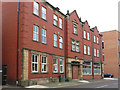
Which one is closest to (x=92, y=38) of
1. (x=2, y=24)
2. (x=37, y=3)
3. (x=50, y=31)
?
(x=50, y=31)

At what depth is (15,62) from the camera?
2020cm

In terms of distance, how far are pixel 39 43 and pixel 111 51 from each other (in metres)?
39.9

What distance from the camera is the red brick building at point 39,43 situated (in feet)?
66.9

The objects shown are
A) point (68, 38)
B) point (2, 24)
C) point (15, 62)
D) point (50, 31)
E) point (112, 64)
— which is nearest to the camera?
point (15, 62)

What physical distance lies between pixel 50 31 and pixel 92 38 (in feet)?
58.9

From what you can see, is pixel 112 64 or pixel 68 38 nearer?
pixel 68 38

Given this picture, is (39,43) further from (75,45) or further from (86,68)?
(86,68)

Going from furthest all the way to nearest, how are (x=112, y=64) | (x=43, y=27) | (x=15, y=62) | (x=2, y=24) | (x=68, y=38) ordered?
(x=112, y=64) → (x=68, y=38) → (x=43, y=27) → (x=2, y=24) → (x=15, y=62)

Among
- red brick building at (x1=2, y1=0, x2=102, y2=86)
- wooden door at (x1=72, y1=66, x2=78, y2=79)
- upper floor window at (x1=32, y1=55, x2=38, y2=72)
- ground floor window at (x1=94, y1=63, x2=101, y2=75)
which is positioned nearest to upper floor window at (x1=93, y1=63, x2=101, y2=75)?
ground floor window at (x1=94, y1=63, x2=101, y2=75)

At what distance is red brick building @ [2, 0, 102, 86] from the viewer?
20.4 metres

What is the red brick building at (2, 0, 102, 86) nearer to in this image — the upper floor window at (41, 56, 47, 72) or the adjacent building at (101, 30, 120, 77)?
the upper floor window at (41, 56, 47, 72)

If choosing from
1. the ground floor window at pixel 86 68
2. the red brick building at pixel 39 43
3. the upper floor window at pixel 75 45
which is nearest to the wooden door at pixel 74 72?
the red brick building at pixel 39 43

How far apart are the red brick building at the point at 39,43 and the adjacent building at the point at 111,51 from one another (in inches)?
1014

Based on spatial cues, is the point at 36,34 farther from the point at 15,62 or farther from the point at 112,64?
the point at 112,64
